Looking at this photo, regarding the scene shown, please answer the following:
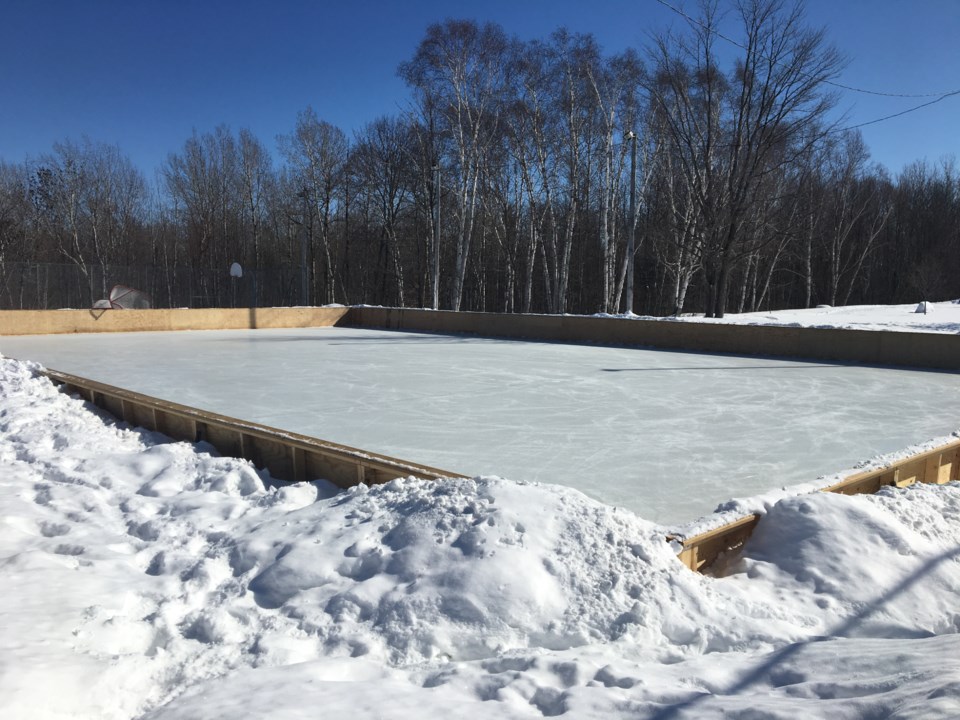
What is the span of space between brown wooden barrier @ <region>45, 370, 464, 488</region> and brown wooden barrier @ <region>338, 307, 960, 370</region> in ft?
37.5

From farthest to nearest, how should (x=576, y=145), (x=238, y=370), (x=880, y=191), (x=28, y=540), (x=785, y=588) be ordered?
(x=880, y=191) → (x=576, y=145) → (x=238, y=370) → (x=28, y=540) → (x=785, y=588)

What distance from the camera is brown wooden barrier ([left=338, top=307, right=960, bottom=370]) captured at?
41.5 feet

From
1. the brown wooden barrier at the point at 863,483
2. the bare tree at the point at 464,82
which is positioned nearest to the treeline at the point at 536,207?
the bare tree at the point at 464,82

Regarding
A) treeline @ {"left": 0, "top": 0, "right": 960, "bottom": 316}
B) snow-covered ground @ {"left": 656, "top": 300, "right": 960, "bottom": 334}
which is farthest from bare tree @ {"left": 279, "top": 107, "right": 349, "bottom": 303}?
snow-covered ground @ {"left": 656, "top": 300, "right": 960, "bottom": 334}

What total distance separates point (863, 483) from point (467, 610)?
329cm

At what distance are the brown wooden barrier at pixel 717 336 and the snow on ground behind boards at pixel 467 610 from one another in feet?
30.4

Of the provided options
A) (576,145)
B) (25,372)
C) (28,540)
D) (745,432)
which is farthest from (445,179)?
(28,540)

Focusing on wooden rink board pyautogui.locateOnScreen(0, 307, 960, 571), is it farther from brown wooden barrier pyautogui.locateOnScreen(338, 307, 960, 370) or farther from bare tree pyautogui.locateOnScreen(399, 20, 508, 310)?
bare tree pyautogui.locateOnScreen(399, 20, 508, 310)

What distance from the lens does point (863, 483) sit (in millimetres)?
4895

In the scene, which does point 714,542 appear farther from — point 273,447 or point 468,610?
point 273,447

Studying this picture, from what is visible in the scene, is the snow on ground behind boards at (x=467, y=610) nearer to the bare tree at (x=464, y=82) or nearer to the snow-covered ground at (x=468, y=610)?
the snow-covered ground at (x=468, y=610)

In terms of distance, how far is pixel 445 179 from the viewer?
105ft

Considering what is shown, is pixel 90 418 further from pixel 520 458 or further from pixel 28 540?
pixel 520 458

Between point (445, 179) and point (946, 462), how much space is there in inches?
1109
